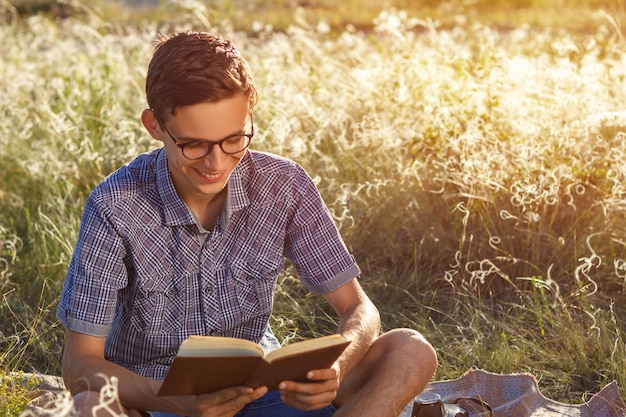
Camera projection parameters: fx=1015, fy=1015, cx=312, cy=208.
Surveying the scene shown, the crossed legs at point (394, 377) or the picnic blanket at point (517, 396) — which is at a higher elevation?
the crossed legs at point (394, 377)

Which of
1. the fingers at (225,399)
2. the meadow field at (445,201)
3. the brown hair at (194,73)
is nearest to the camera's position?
the fingers at (225,399)

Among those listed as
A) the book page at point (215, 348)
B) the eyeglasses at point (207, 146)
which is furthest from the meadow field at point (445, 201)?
the book page at point (215, 348)

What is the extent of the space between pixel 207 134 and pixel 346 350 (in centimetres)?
77

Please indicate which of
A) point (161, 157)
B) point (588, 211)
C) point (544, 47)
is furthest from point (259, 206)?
point (544, 47)

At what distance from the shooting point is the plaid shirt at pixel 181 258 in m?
3.03

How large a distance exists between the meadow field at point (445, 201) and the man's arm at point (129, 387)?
0.88 meters

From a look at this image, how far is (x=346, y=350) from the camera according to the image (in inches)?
121

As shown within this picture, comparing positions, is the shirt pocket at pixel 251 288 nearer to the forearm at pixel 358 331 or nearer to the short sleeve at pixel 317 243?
the short sleeve at pixel 317 243

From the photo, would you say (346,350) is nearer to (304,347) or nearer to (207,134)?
(304,347)

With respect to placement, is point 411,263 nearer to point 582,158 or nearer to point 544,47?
point 582,158

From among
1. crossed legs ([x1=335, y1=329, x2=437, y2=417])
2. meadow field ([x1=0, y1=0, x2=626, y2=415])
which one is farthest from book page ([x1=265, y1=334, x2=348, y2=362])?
meadow field ([x1=0, y1=0, x2=626, y2=415])

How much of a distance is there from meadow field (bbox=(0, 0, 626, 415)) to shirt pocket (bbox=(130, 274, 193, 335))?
0.77 meters

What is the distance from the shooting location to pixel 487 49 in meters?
5.79

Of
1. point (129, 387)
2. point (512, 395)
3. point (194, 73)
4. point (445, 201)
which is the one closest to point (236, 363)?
point (129, 387)
